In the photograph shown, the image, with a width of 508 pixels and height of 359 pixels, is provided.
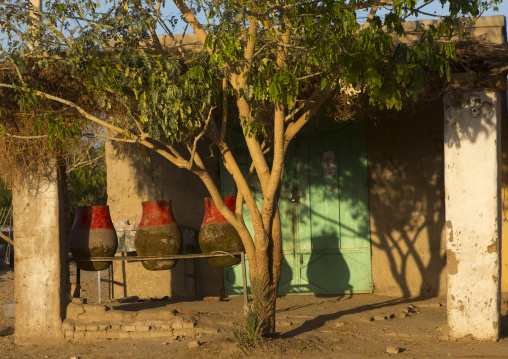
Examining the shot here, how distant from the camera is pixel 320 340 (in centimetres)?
529

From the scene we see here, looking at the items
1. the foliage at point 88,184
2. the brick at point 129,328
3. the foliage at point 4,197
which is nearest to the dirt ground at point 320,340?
the brick at point 129,328

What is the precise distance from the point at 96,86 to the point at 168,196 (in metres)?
2.94

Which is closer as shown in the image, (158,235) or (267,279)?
(267,279)

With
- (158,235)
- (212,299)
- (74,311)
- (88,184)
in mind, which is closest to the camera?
(74,311)

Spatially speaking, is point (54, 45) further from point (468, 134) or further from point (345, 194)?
point (345, 194)

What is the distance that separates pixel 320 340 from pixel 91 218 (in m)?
2.46

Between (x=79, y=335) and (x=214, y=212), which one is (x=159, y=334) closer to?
(x=79, y=335)

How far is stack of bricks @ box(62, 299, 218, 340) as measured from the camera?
5602 millimetres

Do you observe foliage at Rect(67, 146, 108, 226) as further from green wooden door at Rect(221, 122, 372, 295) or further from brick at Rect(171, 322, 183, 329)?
green wooden door at Rect(221, 122, 372, 295)

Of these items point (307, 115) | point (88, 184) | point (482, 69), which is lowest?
point (88, 184)

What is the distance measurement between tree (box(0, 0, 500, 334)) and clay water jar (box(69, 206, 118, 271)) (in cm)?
110

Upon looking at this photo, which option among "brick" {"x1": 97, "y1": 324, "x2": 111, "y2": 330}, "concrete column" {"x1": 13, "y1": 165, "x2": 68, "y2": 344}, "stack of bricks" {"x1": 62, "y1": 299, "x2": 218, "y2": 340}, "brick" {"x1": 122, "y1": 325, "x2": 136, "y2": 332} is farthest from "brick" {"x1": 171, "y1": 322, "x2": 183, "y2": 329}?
"concrete column" {"x1": 13, "y1": 165, "x2": 68, "y2": 344}

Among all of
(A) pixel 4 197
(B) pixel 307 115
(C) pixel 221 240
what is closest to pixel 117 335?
(C) pixel 221 240

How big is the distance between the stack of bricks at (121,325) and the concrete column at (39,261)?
137 millimetres
